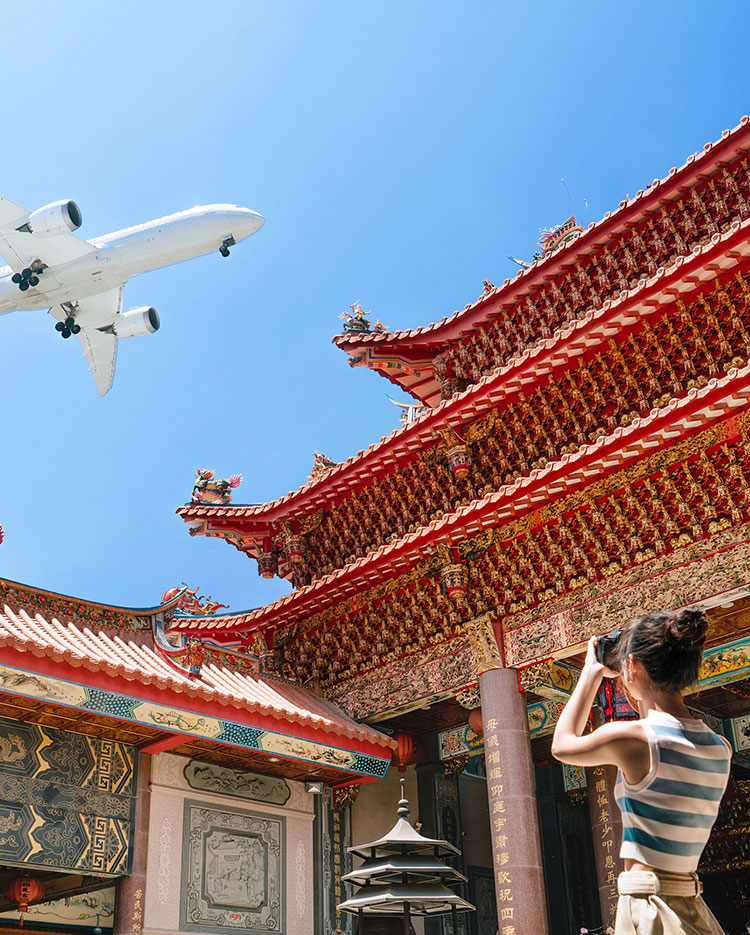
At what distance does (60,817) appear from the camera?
891cm

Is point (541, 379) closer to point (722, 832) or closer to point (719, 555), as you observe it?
point (719, 555)

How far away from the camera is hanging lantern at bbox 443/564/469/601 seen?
10.7 metres

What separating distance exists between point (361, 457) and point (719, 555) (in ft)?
15.0

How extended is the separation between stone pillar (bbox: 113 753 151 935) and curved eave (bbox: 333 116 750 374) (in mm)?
6793

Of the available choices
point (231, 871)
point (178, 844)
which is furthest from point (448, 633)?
point (178, 844)

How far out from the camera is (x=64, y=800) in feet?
29.6

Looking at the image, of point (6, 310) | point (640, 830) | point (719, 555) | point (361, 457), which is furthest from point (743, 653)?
point (6, 310)

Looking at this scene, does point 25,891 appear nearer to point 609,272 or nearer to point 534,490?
point 534,490

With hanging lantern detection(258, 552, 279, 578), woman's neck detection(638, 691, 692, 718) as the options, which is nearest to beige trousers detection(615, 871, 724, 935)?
woman's neck detection(638, 691, 692, 718)

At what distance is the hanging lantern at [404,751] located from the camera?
39.3 ft

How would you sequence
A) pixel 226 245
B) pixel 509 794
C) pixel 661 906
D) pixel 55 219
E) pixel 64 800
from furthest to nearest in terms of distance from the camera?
pixel 226 245 → pixel 55 219 → pixel 509 794 → pixel 64 800 → pixel 661 906

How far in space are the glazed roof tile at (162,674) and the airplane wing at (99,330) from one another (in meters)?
14.3

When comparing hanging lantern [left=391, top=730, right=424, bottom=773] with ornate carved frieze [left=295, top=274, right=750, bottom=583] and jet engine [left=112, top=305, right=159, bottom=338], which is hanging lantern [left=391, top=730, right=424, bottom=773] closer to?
ornate carved frieze [left=295, top=274, right=750, bottom=583]

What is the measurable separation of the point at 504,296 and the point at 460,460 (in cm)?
267
